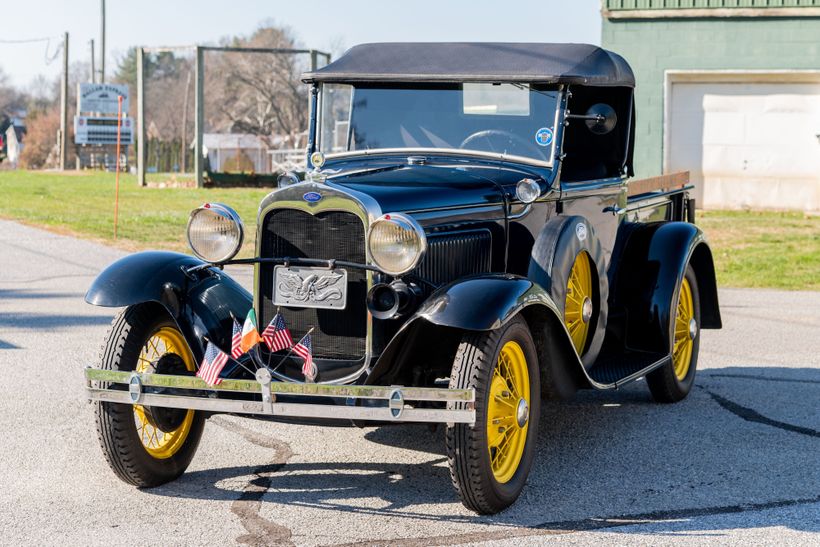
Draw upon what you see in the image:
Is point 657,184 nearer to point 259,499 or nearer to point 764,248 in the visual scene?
point 259,499

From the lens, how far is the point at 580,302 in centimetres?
567

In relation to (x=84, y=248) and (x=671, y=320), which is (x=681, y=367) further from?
(x=84, y=248)

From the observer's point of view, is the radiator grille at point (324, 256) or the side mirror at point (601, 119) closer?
the radiator grille at point (324, 256)

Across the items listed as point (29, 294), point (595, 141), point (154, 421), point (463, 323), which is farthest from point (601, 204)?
point (29, 294)

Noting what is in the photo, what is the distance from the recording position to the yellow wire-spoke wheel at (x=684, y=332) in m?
6.74

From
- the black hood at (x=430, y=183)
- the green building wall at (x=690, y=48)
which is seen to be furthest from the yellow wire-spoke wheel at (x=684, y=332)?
the green building wall at (x=690, y=48)

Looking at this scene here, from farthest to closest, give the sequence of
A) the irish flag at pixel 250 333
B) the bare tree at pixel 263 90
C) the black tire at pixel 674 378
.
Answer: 1. the bare tree at pixel 263 90
2. the black tire at pixel 674 378
3. the irish flag at pixel 250 333

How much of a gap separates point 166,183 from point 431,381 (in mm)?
29230

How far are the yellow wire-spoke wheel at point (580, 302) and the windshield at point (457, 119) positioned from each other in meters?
0.55

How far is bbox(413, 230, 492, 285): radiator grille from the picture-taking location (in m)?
5.00

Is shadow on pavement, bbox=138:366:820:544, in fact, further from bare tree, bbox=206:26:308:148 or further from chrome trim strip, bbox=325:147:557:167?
bare tree, bbox=206:26:308:148

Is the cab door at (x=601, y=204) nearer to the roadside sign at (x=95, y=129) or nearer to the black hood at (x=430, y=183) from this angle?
the black hood at (x=430, y=183)

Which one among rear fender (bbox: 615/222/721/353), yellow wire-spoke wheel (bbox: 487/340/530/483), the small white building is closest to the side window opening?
rear fender (bbox: 615/222/721/353)

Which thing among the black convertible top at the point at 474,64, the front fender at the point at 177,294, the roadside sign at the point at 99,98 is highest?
the roadside sign at the point at 99,98
